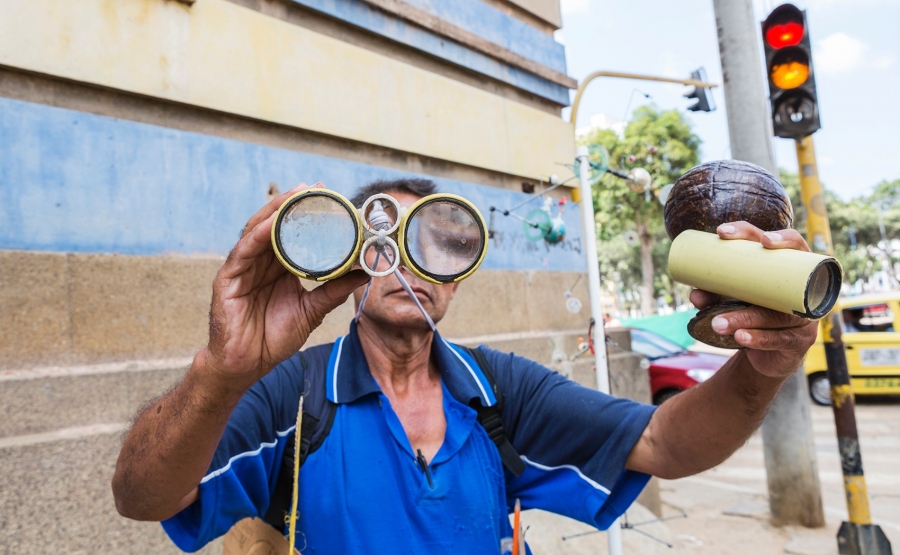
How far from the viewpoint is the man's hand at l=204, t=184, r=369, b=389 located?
1.27 m

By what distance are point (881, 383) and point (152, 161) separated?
36.2 ft

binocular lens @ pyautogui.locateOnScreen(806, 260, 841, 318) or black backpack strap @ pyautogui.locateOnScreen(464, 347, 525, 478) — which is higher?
binocular lens @ pyautogui.locateOnScreen(806, 260, 841, 318)

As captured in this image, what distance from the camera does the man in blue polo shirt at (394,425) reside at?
4.28 ft

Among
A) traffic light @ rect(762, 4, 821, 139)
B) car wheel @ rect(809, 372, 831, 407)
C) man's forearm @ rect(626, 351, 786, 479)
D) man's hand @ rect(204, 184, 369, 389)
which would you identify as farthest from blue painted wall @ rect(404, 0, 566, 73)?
car wheel @ rect(809, 372, 831, 407)

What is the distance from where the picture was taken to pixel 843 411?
4262mm

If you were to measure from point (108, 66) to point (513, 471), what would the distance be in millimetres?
2732

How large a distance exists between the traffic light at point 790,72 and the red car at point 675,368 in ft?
12.5

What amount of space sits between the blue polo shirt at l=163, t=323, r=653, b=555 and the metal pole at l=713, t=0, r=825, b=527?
3.71 metres

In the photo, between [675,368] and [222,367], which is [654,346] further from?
[222,367]

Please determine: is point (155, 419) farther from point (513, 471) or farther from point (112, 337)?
point (112, 337)

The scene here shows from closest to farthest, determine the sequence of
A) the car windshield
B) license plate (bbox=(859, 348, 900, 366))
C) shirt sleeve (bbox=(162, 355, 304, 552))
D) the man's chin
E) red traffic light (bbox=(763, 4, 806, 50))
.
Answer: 1. shirt sleeve (bbox=(162, 355, 304, 552))
2. the man's chin
3. red traffic light (bbox=(763, 4, 806, 50))
4. the car windshield
5. license plate (bbox=(859, 348, 900, 366))

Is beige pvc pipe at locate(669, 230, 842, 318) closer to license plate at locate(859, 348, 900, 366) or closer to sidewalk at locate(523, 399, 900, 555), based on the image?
sidewalk at locate(523, 399, 900, 555)

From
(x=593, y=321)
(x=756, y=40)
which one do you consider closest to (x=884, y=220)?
(x=756, y=40)

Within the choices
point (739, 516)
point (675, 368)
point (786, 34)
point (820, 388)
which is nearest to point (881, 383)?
point (820, 388)
